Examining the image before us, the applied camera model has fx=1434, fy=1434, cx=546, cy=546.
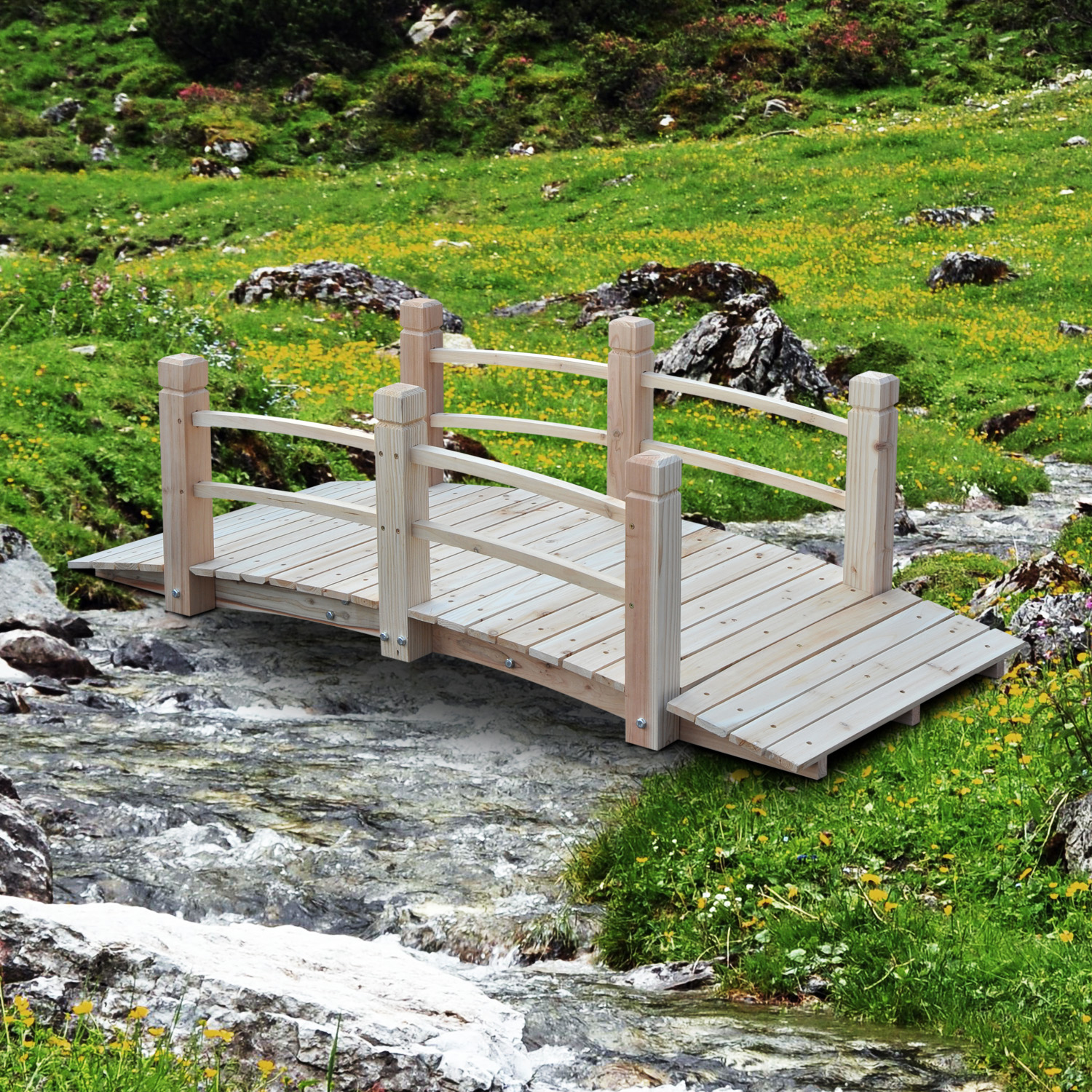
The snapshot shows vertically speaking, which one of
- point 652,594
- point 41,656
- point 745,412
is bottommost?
point 41,656

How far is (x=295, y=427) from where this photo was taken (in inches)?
382

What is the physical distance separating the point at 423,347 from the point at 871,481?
3884mm

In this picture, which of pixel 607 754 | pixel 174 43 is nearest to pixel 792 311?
pixel 607 754

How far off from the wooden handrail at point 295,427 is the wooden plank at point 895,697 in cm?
332

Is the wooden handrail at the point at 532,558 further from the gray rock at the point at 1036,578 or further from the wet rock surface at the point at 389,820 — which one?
the gray rock at the point at 1036,578

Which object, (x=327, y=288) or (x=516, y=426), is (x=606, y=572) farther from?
(x=327, y=288)

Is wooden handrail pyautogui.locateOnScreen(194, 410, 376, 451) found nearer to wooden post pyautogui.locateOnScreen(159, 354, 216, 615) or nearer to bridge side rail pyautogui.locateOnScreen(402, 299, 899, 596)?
wooden post pyautogui.locateOnScreen(159, 354, 216, 615)

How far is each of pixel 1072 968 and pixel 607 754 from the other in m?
3.45

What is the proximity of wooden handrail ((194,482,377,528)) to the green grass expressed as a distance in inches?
105

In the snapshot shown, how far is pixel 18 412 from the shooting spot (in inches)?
491

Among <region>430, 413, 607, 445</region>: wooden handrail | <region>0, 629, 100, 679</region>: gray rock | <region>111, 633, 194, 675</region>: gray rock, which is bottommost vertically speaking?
<region>111, 633, 194, 675</region>: gray rock

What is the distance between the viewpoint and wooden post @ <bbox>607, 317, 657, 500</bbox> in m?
10.3

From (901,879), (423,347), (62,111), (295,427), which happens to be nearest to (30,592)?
(295,427)

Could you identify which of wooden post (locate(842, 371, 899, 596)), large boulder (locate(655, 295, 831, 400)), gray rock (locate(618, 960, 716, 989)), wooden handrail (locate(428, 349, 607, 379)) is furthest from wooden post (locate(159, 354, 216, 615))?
large boulder (locate(655, 295, 831, 400))
